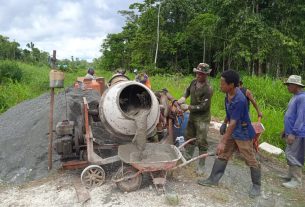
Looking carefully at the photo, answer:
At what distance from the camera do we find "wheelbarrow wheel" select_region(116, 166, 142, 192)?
4.40 metres

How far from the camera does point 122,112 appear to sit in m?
4.83

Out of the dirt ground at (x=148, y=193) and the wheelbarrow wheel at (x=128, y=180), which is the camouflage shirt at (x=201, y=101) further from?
the wheelbarrow wheel at (x=128, y=180)

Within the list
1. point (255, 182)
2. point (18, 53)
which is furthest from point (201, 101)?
point (18, 53)

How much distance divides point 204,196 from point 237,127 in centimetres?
97

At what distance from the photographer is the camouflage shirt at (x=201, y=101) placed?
5.03 meters

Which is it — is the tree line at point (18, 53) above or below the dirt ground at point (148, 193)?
above

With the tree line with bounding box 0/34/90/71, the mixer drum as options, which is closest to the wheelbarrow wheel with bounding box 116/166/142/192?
the mixer drum

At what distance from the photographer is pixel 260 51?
1870cm

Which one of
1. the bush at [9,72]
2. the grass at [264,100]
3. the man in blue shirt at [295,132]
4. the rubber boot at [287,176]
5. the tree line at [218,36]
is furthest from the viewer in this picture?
the tree line at [218,36]

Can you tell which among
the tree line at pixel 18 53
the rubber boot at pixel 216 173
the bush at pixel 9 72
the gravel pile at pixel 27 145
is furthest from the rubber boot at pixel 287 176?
the tree line at pixel 18 53

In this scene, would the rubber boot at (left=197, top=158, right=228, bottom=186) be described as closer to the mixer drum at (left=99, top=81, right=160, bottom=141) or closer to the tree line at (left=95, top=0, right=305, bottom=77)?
the mixer drum at (left=99, top=81, right=160, bottom=141)

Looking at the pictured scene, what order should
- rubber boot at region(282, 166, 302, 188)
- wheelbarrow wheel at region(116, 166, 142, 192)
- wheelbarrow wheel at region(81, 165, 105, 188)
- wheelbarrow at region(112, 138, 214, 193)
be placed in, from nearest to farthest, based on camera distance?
wheelbarrow at region(112, 138, 214, 193)
wheelbarrow wheel at region(116, 166, 142, 192)
wheelbarrow wheel at region(81, 165, 105, 188)
rubber boot at region(282, 166, 302, 188)

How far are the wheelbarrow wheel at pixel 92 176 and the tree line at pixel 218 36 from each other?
51.3 feet

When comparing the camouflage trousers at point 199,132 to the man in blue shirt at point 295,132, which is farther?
the camouflage trousers at point 199,132
